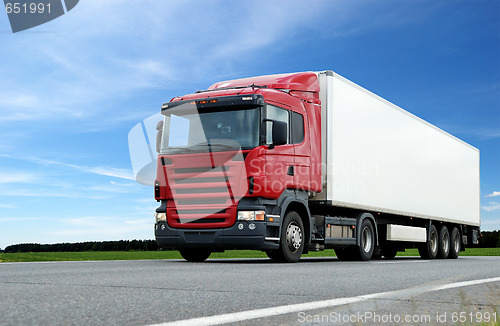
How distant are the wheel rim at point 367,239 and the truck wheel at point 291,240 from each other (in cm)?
310

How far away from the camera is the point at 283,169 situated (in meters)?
11.8

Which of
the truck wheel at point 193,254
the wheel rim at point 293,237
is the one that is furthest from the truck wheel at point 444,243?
the truck wheel at point 193,254

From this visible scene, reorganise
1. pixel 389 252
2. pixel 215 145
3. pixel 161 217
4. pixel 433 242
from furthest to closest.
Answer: pixel 433 242
pixel 389 252
pixel 161 217
pixel 215 145

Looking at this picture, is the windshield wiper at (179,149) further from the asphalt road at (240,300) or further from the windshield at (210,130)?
the asphalt road at (240,300)

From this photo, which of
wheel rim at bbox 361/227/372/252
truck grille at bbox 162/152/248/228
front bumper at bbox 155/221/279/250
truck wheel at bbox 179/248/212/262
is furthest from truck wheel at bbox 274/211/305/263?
wheel rim at bbox 361/227/372/252

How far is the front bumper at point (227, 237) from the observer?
11297 millimetres

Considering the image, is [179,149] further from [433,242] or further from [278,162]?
[433,242]

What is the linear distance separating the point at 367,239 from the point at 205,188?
17.9 feet

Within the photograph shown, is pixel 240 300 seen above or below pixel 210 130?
below

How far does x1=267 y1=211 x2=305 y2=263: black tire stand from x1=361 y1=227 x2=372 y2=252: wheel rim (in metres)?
3.09

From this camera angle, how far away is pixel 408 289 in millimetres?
6363

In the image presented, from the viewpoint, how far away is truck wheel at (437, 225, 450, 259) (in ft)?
64.7

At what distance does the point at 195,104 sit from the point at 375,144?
5394 mm

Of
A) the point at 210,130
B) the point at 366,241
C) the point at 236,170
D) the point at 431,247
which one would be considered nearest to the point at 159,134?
the point at 210,130
